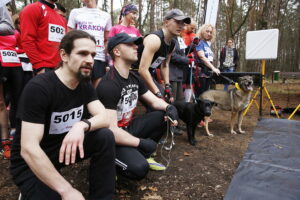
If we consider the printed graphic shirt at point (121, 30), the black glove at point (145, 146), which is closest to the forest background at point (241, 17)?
the printed graphic shirt at point (121, 30)

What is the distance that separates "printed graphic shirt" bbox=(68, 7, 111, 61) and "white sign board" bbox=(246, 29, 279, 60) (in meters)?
3.95

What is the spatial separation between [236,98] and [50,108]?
13.2 ft

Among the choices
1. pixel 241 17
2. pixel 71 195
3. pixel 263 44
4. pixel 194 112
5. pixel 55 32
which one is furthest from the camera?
pixel 241 17

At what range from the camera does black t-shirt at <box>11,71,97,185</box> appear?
1484 millimetres

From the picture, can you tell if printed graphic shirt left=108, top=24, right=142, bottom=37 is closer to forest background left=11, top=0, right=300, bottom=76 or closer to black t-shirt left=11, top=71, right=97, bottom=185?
black t-shirt left=11, top=71, right=97, bottom=185

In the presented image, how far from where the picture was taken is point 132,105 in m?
2.60

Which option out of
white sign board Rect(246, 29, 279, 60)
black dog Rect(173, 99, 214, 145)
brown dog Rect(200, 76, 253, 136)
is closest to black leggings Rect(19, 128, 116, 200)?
black dog Rect(173, 99, 214, 145)

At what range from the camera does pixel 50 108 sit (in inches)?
63.6

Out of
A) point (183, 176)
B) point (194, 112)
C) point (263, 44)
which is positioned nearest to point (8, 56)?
point (183, 176)

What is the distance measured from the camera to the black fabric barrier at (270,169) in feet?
6.91

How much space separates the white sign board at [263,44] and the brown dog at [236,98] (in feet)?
3.72

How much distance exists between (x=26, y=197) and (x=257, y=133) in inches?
157

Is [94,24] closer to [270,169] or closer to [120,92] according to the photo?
[120,92]

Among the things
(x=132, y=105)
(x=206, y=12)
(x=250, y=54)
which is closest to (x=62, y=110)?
(x=132, y=105)
